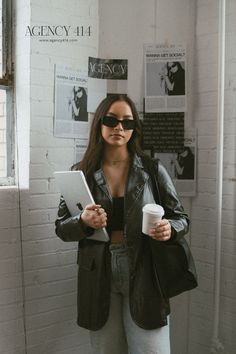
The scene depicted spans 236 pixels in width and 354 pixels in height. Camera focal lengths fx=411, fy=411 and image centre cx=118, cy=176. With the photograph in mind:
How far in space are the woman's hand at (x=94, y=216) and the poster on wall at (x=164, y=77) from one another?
0.85 metres

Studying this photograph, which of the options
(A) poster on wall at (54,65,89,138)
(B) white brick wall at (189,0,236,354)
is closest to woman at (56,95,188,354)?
(A) poster on wall at (54,65,89,138)

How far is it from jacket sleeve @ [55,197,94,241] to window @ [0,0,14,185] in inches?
17.1

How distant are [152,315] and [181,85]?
1249 mm

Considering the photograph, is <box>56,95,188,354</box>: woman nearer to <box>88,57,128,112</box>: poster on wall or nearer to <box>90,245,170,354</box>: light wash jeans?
<box>90,245,170,354</box>: light wash jeans

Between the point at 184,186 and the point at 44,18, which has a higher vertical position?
the point at 44,18

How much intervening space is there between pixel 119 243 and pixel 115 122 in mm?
512

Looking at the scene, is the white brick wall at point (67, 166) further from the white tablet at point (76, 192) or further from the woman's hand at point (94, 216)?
the woman's hand at point (94, 216)

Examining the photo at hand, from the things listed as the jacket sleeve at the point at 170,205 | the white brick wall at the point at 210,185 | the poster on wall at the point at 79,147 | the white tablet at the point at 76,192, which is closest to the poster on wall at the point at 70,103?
the poster on wall at the point at 79,147

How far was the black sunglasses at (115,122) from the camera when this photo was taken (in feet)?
5.76

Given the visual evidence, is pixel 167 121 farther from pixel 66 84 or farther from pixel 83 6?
pixel 83 6

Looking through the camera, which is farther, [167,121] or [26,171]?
[167,121]

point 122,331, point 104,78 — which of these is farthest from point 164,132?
point 122,331

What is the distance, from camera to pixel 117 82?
2.20 meters

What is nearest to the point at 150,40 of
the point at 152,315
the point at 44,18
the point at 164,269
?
the point at 44,18
